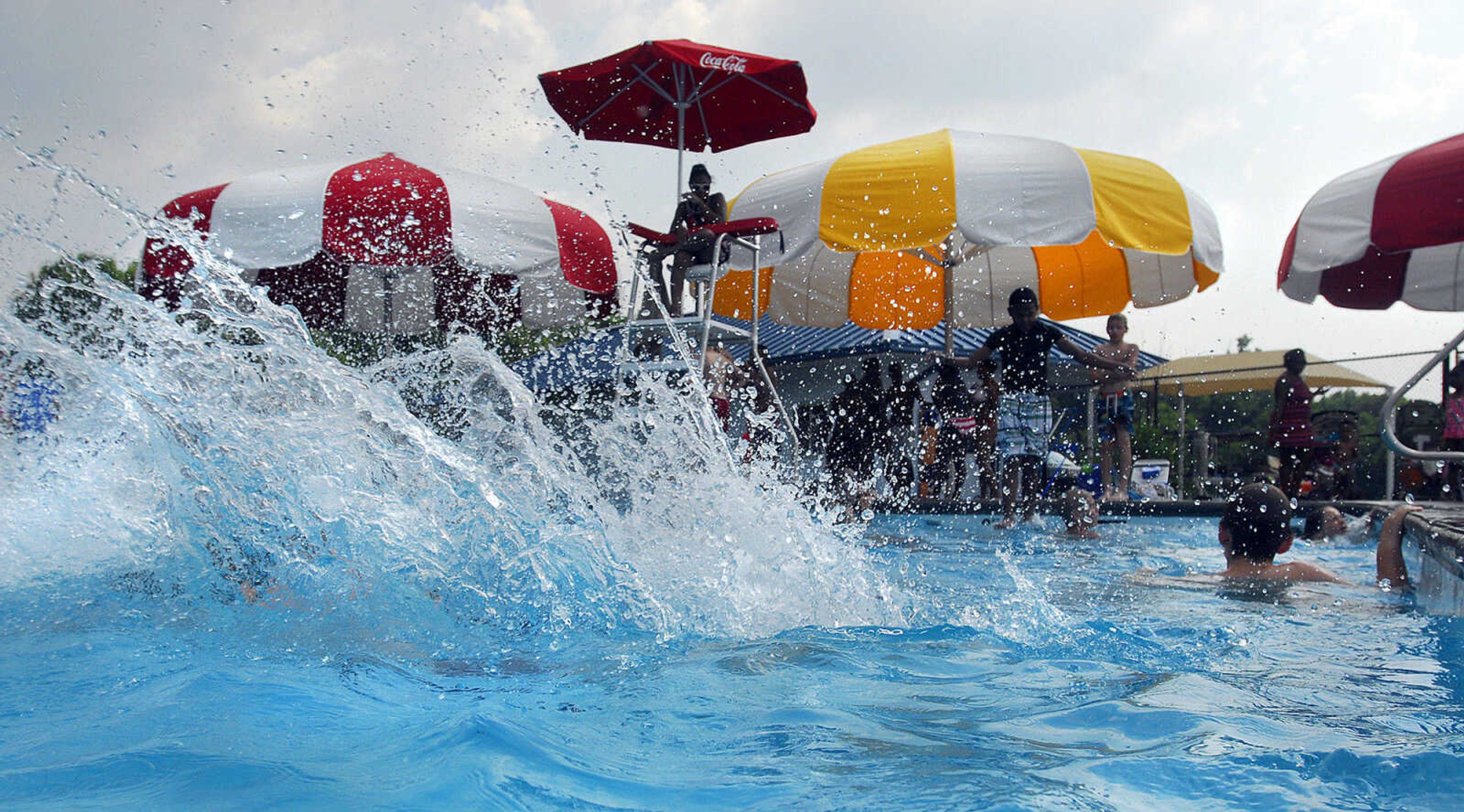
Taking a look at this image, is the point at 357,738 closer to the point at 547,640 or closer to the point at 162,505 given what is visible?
the point at 547,640

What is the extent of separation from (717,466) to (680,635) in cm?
97

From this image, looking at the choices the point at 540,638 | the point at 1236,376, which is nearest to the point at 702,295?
the point at 540,638

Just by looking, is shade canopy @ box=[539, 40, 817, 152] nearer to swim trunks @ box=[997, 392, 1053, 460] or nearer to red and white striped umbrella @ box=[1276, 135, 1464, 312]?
swim trunks @ box=[997, 392, 1053, 460]

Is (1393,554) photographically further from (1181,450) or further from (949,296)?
(1181,450)

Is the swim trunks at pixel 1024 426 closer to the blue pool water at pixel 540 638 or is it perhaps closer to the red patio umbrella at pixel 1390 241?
the red patio umbrella at pixel 1390 241

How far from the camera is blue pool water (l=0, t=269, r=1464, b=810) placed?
177cm

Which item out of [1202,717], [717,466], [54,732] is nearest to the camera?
[54,732]

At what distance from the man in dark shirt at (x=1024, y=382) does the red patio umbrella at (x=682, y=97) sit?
207 cm

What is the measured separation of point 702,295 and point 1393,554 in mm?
3998

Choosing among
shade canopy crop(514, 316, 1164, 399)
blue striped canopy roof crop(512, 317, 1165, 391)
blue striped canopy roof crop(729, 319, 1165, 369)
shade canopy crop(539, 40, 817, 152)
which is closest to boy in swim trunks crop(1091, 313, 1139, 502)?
shade canopy crop(539, 40, 817, 152)

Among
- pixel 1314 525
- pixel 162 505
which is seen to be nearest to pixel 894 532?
pixel 1314 525

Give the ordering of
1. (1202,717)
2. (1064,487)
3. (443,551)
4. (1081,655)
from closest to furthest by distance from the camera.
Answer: (1202,717), (1081,655), (443,551), (1064,487)

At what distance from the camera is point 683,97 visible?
702 cm

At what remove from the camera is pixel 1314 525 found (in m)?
7.17
